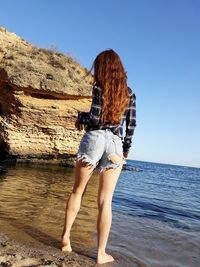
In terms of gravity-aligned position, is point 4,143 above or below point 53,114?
below

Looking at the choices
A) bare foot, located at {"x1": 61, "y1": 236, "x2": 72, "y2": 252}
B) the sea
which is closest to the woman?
bare foot, located at {"x1": 61, "y1": 236, "x2": 72, "y2": 252}

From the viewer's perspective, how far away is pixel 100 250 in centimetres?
396

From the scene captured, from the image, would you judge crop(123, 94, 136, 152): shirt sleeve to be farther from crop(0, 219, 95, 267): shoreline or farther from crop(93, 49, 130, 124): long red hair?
crop(0, 219, 95, 267): shoreline

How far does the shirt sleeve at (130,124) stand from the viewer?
397cm

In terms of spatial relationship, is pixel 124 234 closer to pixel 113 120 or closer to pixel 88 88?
pixel 113 120

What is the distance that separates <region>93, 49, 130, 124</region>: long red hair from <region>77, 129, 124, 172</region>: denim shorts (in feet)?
0.52

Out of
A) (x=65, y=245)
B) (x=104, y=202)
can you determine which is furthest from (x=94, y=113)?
(x=65, y=245)

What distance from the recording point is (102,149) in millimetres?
3809

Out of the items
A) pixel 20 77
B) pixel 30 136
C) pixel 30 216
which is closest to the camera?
pixel 30 216

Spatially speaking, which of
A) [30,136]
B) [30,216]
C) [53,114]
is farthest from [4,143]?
[30,216]

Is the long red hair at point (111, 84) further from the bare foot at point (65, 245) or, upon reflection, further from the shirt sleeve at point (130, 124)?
the bare foot at point (65, 245)

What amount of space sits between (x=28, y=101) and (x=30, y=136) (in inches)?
74.2

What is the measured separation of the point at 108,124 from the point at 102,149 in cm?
27

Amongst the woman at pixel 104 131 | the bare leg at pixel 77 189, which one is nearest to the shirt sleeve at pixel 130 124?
the woman at pixel 104 131
